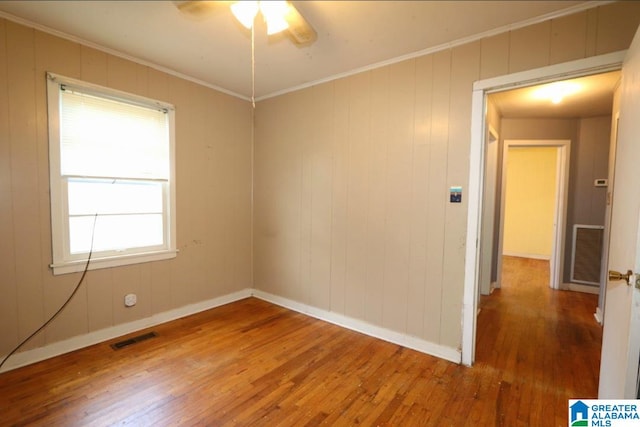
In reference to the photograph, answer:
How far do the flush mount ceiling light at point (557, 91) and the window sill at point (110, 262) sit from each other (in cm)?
434

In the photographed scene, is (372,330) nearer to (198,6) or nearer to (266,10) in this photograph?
(266,10)

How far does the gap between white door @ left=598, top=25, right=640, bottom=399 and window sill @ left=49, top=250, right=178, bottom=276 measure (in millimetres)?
3503

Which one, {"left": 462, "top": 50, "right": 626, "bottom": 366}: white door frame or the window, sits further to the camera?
the window

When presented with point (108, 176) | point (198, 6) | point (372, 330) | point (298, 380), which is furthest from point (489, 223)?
point (108, 176)

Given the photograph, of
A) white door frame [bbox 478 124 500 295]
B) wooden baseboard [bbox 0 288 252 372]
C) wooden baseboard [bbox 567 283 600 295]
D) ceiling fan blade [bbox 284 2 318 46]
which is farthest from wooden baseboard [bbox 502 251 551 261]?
ceiling fan blade [bbox 284 2 318 46]

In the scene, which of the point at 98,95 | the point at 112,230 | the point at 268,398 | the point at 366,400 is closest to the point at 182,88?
the point at 98,95

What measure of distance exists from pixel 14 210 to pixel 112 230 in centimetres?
67

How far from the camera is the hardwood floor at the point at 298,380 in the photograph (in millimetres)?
1820

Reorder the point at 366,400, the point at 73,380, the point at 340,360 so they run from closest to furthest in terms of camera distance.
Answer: the point at 366,400
the point at 73,380
the point at 340,360

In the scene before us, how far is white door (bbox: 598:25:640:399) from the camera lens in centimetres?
134

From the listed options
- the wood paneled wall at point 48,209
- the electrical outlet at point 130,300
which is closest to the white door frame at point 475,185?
the wood paneled wall at point 48,209

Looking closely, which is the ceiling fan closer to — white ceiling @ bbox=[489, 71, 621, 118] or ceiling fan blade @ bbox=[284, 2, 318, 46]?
ceiling fan blade @ bbox=[284, 2, 318, 46]

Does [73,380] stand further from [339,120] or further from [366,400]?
[339,120]

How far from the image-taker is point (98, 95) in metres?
2.61
